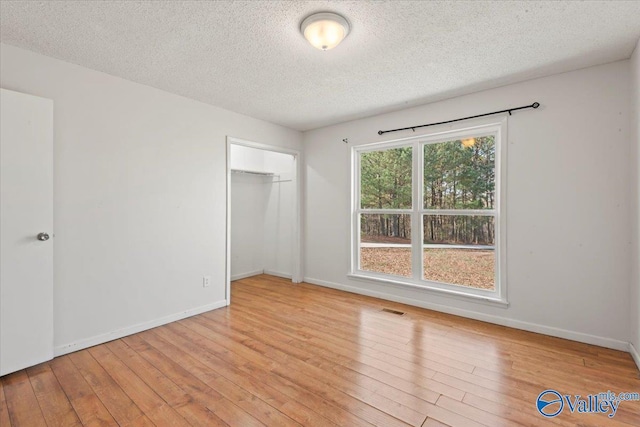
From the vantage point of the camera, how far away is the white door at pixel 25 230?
2.22 meters

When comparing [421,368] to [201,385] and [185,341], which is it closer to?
[201,385]

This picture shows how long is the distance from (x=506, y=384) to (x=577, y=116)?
245cm

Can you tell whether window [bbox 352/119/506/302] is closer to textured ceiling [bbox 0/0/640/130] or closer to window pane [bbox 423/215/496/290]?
window pane [bbox 423/215/496/290]

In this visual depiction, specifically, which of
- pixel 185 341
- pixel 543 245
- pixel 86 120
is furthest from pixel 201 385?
pixel 543 245

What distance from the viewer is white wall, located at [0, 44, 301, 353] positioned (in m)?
2.58

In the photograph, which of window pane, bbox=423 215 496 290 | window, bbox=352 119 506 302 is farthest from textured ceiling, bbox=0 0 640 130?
window pane, bbox=423 215 496 290

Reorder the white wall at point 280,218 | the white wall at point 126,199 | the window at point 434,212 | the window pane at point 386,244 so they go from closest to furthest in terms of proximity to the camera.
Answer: the white wall at point 126,199 < the window at point 434,212 < the window pane at point 386,244 < the white wall at point 280,218

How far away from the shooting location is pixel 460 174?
11.8 feet

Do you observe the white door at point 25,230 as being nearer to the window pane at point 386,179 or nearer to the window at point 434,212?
the window at point 434,212

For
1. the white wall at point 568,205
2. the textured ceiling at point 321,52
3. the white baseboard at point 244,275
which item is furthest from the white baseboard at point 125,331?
the white wall at point 568,205

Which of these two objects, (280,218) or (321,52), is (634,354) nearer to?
(321,52)

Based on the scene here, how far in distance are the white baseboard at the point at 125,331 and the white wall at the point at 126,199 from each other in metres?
0.01

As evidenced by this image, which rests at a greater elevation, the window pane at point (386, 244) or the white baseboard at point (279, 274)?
the window pane at point (386, 244)

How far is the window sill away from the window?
19 mm
